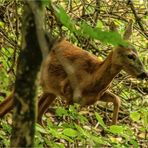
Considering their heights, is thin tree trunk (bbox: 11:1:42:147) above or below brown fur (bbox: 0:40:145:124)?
below

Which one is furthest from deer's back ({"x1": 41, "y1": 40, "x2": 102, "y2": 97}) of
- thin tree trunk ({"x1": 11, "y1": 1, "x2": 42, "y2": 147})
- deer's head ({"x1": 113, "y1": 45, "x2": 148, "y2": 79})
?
thin tree trunk ({"x1": 11, "y1": 1, "x2": 42, "y2": 147})

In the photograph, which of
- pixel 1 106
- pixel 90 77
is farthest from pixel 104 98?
pixel 1 106

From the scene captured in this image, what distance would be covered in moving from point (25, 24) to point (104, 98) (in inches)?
153

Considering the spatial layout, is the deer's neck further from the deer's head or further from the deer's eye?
the deer's eye

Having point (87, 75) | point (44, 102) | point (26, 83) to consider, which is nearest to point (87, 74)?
point (87, 75)

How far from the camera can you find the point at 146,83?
22.0ft

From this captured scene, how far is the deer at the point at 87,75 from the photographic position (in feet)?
17.0

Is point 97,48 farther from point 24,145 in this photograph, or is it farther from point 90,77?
point 24,145

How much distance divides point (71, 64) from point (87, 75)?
0.23 metres

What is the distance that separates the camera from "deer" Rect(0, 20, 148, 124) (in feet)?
17.0

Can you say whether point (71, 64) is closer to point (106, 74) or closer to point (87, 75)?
point (87, 75)

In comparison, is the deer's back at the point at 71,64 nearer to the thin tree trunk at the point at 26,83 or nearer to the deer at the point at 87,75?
the deer at the point at 87,75

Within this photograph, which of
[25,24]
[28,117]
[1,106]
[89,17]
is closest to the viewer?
[25,24]

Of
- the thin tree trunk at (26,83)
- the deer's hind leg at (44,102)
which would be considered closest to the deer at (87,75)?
the deer's hind leg at (44,102)
